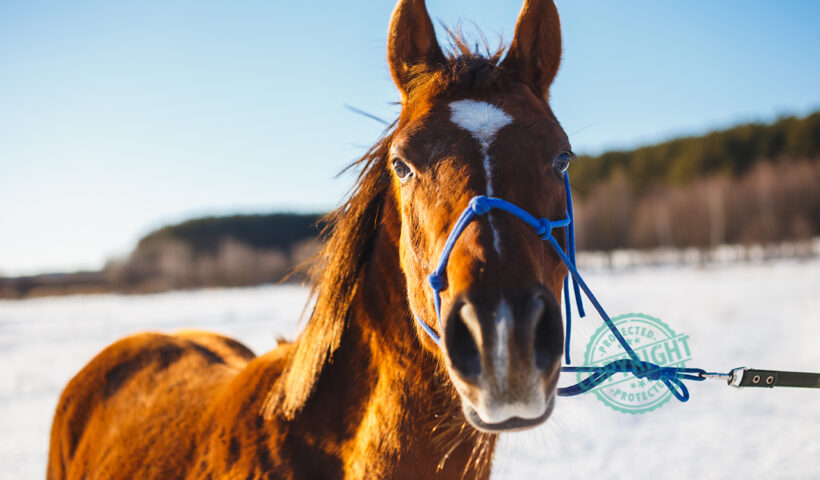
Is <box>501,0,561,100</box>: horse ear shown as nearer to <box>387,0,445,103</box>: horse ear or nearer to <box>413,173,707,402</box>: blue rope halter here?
<box>387,0,445,103</box>: horse ear

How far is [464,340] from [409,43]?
1.34 metres

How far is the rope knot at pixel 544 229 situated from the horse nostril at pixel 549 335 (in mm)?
309

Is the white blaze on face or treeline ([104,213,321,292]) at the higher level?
the white blaze on face

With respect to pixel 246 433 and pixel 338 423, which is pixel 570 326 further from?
pixel 246 433

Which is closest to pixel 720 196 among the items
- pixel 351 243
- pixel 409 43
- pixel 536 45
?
pixel 536 45

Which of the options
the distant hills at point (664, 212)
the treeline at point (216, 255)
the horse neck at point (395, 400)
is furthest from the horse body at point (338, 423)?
the treeline at point (216, 255)

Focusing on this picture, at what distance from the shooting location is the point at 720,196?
4003 cm

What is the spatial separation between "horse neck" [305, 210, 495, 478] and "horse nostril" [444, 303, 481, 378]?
50cm

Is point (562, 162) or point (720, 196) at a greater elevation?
point (562, 162)

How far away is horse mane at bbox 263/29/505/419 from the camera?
1843 mm

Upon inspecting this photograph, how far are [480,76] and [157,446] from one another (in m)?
2.35

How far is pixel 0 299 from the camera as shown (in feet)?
Answer: 136

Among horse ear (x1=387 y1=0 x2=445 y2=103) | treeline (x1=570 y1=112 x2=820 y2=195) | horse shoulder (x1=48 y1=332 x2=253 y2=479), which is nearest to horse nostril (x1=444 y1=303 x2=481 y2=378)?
horse ear (x1=387 y1=0 x2=445 y2=103)

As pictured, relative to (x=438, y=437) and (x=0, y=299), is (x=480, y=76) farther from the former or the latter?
(x=0, y=299)
